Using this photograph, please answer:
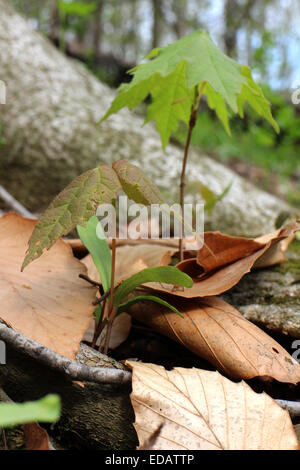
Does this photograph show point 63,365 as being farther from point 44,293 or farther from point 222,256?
point 222,256

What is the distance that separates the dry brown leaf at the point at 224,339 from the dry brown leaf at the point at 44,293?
23 centimetres

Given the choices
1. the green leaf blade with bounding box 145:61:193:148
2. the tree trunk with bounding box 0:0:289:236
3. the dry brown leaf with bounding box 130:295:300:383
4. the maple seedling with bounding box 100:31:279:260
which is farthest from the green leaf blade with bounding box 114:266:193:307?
the tree trunk with bounding box 0:0:289:236

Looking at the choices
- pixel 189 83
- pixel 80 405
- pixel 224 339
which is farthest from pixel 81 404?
pixel 189 83

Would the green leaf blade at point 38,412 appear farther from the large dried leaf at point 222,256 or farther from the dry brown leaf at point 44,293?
the large dried leaf at point 222,256

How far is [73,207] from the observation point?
0.79 metres

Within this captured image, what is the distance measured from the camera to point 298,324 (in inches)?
43.0

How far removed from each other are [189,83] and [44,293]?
63 cm

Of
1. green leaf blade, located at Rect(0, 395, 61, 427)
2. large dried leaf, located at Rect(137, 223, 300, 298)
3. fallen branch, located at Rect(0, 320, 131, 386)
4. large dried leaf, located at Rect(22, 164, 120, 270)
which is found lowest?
fallen branch, located at Rect(0, 320, 131, 386)

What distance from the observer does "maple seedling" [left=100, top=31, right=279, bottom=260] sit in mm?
916

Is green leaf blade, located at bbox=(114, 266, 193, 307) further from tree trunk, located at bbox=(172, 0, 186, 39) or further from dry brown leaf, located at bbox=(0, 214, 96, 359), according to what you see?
tree trunk, located at bbox=(172, 0, 186, 39)

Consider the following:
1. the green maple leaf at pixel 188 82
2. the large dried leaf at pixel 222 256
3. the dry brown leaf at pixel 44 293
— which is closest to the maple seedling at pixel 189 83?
the green maple leaf at pixel 188 82

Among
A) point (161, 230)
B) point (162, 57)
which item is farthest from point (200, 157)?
point (162, 57)

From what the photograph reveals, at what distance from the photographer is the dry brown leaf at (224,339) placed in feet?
2.95

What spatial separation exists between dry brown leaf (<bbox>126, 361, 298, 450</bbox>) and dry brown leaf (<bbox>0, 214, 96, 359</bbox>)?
17 centimetres
